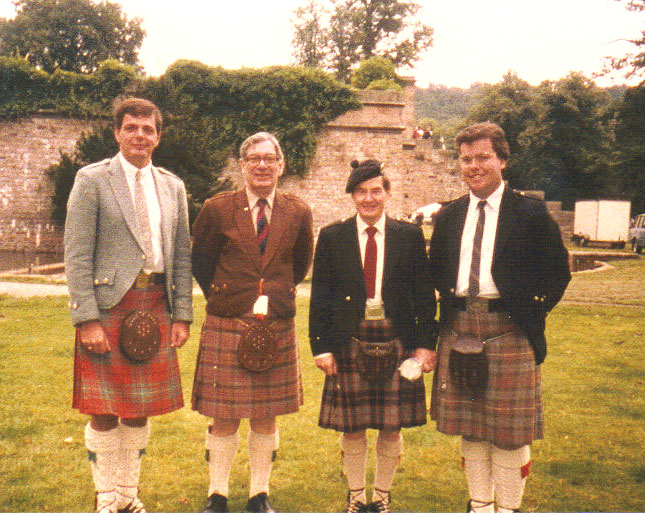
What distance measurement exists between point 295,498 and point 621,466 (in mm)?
2161

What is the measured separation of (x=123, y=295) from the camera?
3139 mm

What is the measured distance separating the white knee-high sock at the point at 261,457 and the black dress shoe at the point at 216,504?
5.9 inches

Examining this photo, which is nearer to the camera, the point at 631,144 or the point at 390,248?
the point at 390,248

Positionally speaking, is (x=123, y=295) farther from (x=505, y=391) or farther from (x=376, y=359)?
(x=505, y=391)

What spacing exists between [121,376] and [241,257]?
81cm

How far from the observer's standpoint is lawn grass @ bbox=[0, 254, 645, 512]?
12.2 feet

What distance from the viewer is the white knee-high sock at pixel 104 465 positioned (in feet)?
10.4

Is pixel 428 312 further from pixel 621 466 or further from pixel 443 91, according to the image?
pixel 443 91

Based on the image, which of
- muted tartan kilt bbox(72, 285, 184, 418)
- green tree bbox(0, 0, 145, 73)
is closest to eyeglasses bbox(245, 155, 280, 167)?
muted tartan kilt bbox(72, 285, 184, 418)

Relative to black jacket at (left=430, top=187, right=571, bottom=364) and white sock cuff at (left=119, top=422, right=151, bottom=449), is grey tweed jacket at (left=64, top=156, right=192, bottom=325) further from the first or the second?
black jacket at (left=430, top=187, right=571, bottom=364)

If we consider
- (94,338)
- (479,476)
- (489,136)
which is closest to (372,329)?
(479,476)

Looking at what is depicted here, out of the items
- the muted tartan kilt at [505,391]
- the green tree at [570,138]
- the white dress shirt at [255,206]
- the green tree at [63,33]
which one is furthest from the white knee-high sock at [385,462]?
the green tree at [63,33]

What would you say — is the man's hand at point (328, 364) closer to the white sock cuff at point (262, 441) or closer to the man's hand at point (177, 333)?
the white sock cuff at point (262, 441)

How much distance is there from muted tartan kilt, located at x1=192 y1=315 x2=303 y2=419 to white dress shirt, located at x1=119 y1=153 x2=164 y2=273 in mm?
402
